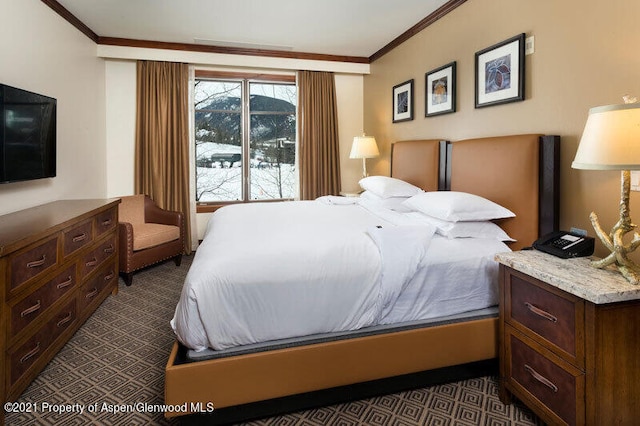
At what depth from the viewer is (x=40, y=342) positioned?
216 cm

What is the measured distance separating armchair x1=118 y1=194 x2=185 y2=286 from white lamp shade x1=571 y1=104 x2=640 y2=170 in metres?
3.80

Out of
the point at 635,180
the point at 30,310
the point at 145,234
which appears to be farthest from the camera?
the point at 145,234

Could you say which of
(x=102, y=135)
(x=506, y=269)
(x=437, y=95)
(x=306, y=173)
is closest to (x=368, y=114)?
(x=306, y=173)

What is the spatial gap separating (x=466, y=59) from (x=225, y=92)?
11.1 feet

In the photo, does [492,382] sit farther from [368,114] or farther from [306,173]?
[368,114]

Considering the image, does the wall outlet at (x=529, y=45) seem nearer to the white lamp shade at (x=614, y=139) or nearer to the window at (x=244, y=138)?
the white lamp shade at (x=614, y=139)

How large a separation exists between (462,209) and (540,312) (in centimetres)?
89

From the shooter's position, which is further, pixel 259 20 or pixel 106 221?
pixel 259 20

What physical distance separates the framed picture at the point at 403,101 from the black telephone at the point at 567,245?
258 centimetres

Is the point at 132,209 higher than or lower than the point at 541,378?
higher

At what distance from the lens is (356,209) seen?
139 inches

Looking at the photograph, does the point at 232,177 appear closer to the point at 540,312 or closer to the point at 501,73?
the point at 501,73

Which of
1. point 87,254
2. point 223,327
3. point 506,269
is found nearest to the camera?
point 223,327

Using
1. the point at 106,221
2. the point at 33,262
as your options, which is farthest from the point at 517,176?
the point at 106,221
